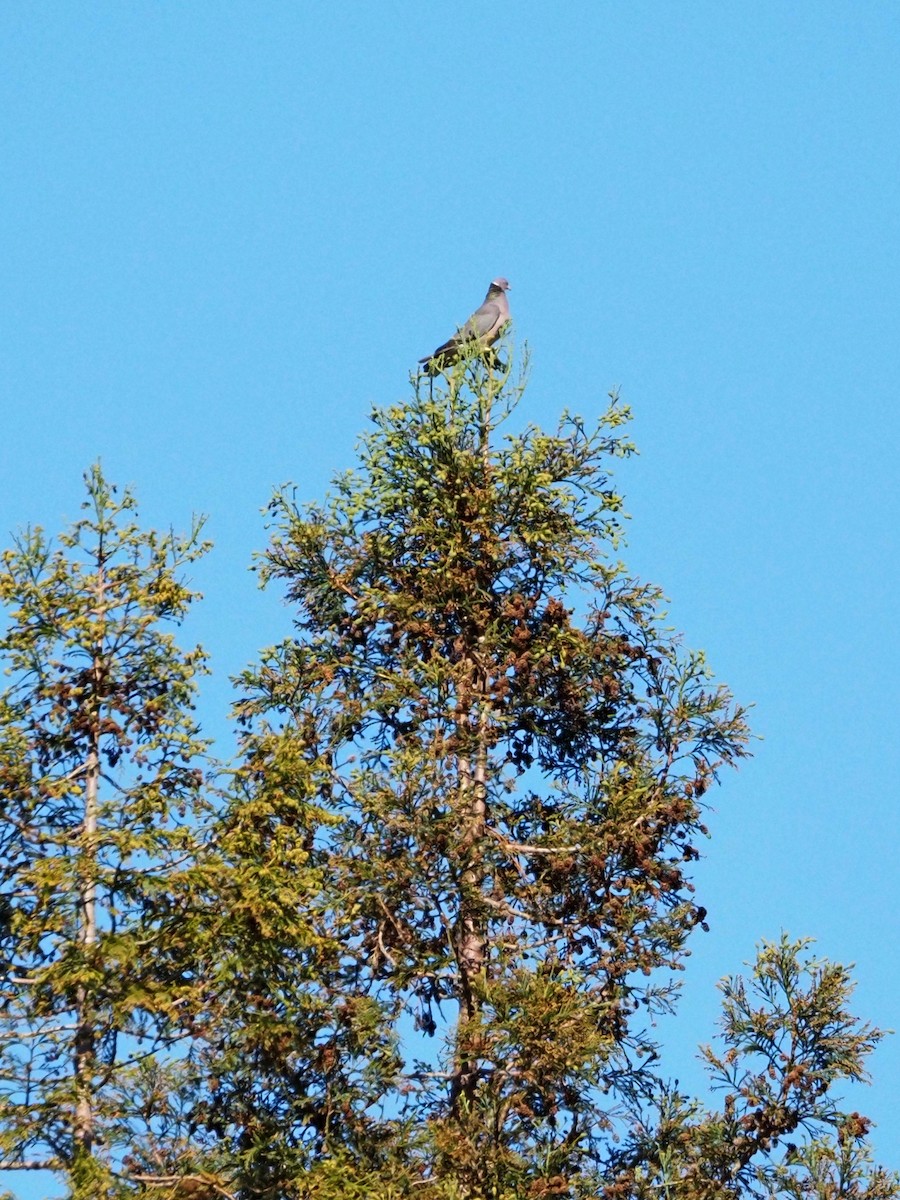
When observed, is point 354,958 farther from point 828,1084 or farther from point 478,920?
point 828,1084

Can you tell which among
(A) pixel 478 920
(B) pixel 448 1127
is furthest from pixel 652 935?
(B) pixel 448 1127

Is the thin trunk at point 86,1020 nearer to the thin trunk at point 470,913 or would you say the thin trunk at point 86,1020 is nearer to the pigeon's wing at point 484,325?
the thin trunk at point 470,913

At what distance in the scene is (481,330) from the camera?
2531cm

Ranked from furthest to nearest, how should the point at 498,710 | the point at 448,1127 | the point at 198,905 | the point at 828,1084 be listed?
the point at 498,710
the point at 828,1084
the point at 448,1127
the point at 198,905

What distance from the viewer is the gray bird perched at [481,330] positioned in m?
24.5

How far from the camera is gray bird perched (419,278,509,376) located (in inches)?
963

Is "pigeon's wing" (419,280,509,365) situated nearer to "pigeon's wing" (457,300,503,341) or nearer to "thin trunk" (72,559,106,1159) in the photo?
"pigeon's wing" (457,300,503,341)

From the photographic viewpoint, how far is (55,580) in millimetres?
19109

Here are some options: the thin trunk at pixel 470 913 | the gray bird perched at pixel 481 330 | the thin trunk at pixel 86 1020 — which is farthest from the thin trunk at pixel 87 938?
the gray bird perched at pixel 481 330

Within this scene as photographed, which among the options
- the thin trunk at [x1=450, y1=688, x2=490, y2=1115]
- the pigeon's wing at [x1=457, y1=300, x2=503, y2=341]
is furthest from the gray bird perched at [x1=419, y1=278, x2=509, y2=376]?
the thin trunk at [x1=450, y1=688, x2=490, y2=1115]

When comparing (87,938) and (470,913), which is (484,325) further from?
(87,938)

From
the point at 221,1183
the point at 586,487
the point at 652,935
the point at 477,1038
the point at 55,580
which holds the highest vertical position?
the point at 586,487

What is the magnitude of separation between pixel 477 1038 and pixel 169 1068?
9.01 ft

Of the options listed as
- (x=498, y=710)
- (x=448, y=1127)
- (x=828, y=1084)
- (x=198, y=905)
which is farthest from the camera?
(x=498, y=710)
